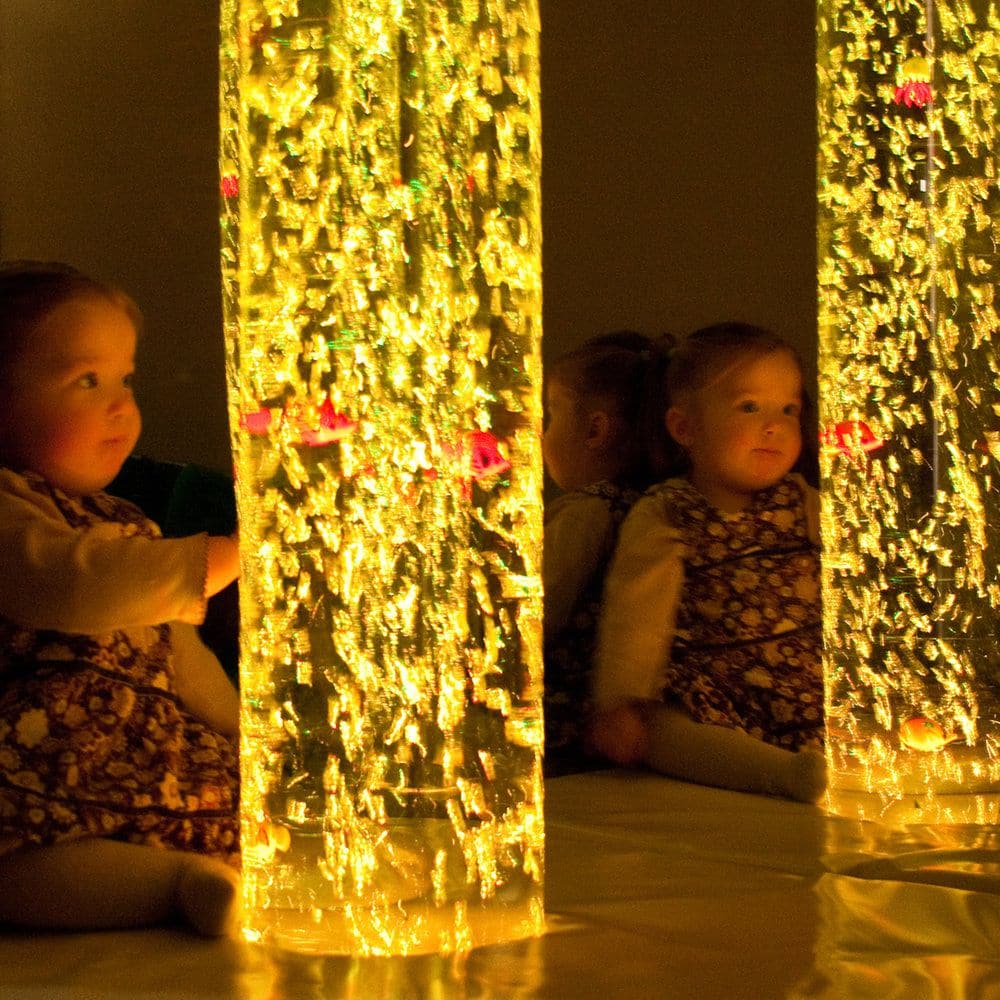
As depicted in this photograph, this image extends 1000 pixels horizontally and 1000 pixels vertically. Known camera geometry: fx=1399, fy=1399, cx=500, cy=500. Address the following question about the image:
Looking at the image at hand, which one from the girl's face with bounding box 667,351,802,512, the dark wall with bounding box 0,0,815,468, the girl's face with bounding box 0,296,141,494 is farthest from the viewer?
the dark wall with bounding box 0,0,815,468

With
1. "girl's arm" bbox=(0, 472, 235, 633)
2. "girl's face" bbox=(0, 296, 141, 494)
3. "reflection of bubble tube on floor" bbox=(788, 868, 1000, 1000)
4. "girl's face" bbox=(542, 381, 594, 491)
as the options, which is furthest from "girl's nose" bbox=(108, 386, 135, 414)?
"girl's face" bbox=(542, 381, 594, 491)

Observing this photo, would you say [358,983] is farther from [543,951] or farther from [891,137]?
[891,137]

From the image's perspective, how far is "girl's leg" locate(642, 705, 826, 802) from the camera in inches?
47.0

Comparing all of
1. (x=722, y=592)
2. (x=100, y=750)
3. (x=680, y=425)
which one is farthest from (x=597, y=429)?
(x=100, y=750)

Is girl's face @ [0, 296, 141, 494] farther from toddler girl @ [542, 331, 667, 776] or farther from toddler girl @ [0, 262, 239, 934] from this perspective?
toddler girl @ [542, 331, 667, 776]

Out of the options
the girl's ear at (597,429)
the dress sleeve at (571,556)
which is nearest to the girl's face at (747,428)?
the dress sleeve at (571,556)

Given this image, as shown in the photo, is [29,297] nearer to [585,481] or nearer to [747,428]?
[747,428]

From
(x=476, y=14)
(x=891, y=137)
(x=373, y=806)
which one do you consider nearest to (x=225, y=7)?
(x=476, y=14)

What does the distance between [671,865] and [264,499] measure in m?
0.41

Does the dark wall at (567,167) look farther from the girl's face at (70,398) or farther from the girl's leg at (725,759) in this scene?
the girl's face at (70,398)

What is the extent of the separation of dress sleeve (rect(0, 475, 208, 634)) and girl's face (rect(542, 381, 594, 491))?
914 mm

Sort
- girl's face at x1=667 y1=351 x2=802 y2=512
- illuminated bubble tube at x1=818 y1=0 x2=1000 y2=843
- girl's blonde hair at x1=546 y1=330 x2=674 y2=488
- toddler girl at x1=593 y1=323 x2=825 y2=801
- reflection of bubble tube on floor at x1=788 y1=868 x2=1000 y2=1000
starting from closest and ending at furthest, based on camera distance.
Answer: reflection of bubble tube on floor at x1=788 y1=868 x2=1000 y2=1000 → illuminated bubble tube at x1=818 y1=0 x2=1000 y2=843 → toddler girl at x1=593 y1=323 x2=825 y2=801 → girl's face at x1=667 y1=351 x2=802 y2=512 → girl's blonde hair at x1=546 y1=330 x2=674 y2=488

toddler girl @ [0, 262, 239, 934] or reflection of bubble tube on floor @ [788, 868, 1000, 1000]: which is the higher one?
toddler girl @ [0, 262, 239, 934]

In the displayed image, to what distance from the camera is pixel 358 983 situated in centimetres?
69
